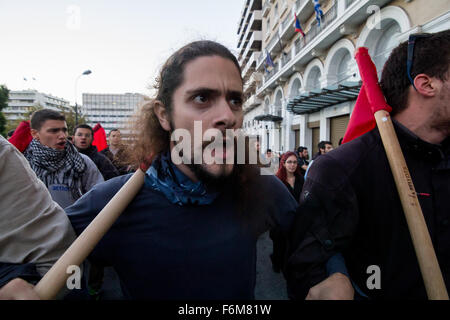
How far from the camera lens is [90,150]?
416 cm

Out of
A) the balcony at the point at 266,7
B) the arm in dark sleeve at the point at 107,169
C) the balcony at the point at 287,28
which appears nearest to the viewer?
the arm in dark sleeve at the point at 107,169

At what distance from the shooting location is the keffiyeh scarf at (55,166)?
2.67 m

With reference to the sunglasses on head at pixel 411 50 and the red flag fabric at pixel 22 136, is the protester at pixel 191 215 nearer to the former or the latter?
the sunglasses on head at pixel 411 50

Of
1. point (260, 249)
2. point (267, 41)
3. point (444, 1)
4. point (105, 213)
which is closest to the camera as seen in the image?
point (105, 213)

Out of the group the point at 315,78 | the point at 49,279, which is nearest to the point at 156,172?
the point at 49,279

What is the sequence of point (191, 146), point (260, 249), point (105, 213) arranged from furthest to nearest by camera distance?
1. point (260, 249)
2. point (191, 146)
3. point (105, 213)

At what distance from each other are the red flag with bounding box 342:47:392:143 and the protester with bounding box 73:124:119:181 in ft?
11.8

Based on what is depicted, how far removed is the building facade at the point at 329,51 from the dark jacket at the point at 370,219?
1003 millimetres

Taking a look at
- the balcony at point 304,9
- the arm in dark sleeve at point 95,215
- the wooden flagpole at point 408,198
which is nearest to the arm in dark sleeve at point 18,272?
the arm in dark sleeve at point 95,215

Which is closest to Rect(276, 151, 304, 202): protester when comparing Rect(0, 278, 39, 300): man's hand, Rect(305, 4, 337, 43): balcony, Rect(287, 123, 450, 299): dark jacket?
Rect(287, 123, 450, 299): dark jacket

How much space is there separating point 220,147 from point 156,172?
34cm
